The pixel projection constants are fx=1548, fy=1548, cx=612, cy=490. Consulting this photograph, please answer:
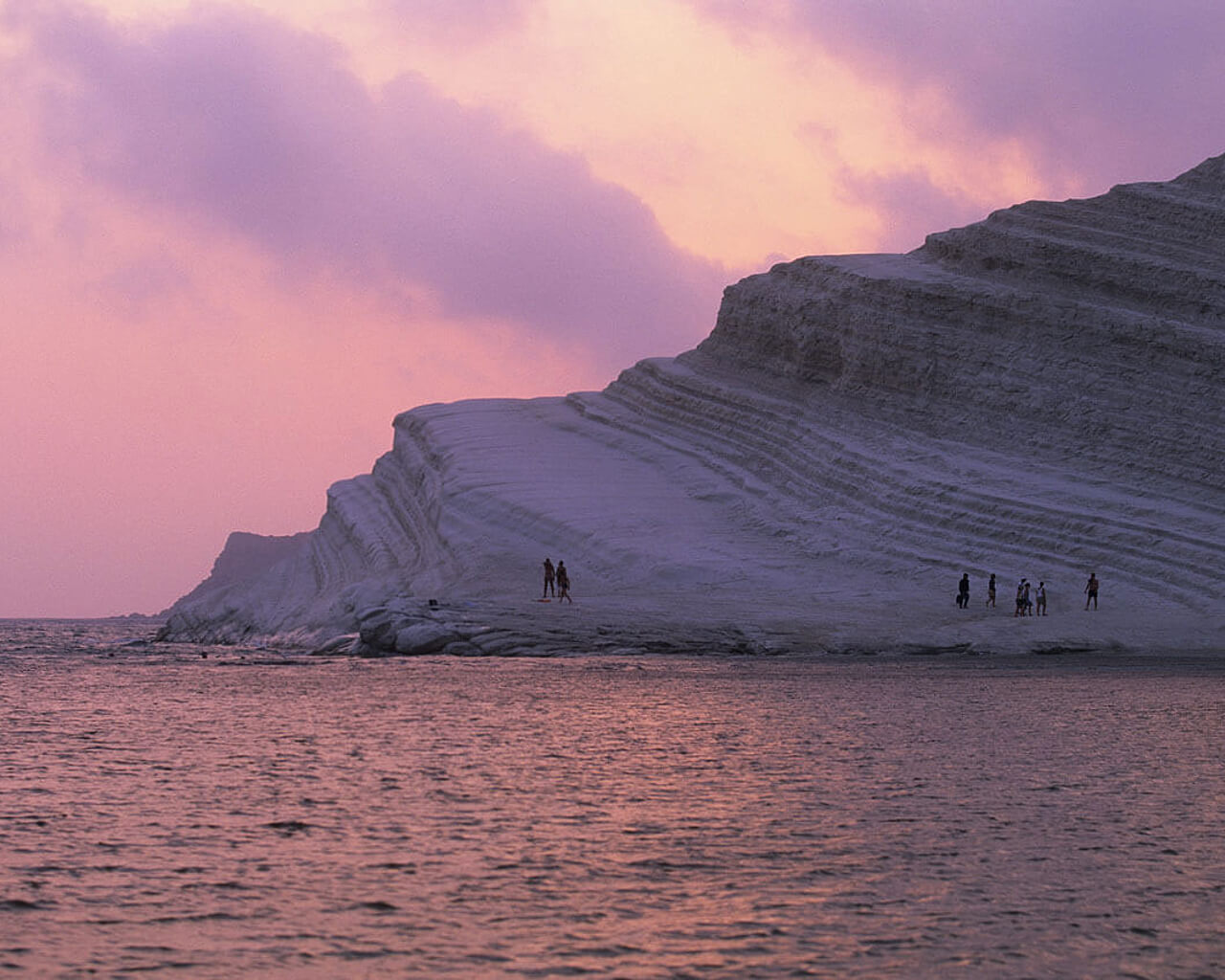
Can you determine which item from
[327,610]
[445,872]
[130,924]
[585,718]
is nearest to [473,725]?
[585,718]

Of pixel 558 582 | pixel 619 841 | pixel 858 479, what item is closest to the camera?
pixel 619 841

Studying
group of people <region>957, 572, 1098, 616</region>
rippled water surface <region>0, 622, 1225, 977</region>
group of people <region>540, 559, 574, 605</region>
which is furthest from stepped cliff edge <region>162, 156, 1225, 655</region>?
rippled water surface <region>0, 622, 1225, 977</region>

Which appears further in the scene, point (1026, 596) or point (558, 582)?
point (558, 582)

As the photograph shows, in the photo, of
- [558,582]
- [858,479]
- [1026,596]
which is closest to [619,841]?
[1026,596]

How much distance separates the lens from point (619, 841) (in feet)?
24.9

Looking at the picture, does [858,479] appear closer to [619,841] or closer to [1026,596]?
[1026,596]

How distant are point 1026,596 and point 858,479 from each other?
9.58m

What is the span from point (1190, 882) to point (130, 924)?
4325 millimetres

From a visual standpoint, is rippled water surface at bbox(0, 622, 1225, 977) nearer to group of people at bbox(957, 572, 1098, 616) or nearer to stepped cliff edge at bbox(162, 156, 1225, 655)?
stepped cliff edge at bbox(162, 156, 1225, 655)

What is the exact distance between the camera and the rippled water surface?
5.43 metres

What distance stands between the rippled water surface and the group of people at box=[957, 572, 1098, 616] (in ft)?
52.0

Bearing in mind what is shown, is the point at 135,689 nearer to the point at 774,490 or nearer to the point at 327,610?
the point at 327,610

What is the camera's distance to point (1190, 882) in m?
6.55

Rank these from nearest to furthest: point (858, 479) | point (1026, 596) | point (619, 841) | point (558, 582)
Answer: point (619, 841) → point (1026, 596) → point (558, 582) → point (858, 479)
